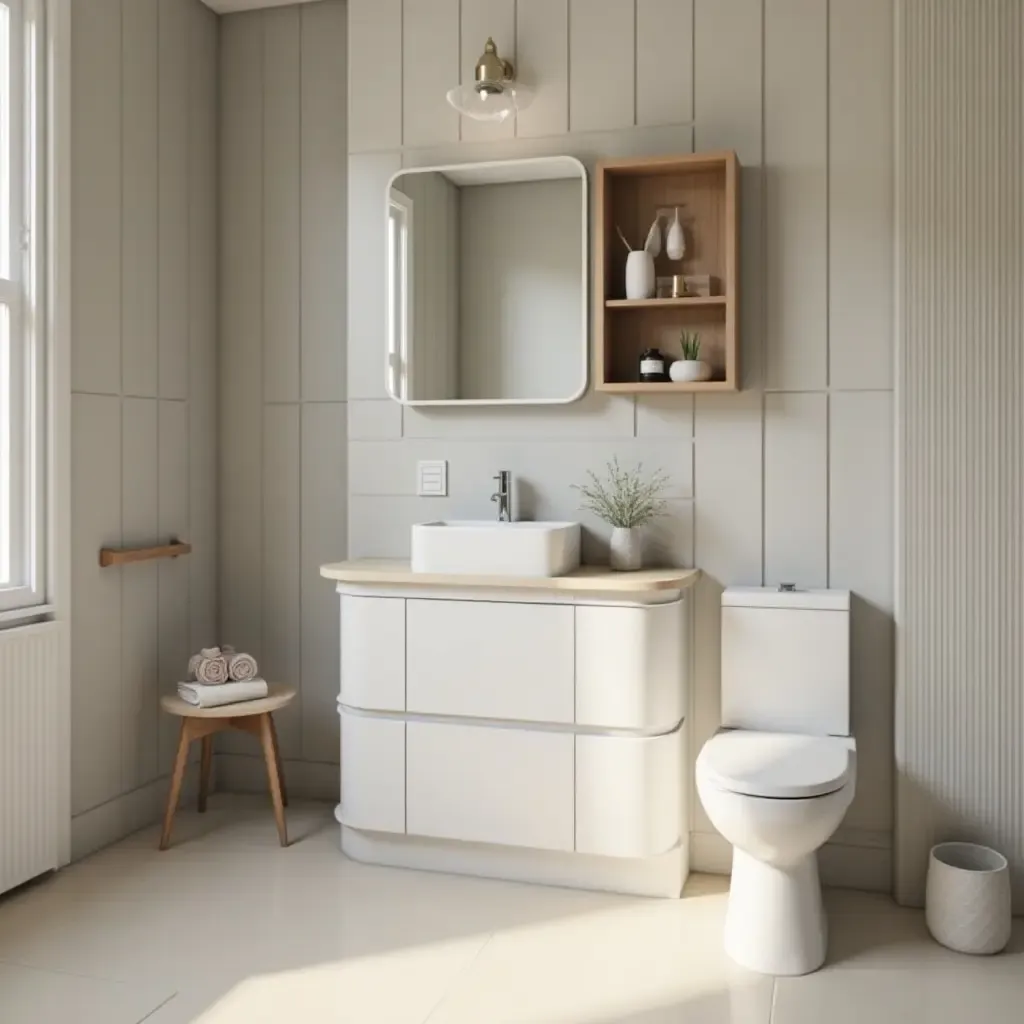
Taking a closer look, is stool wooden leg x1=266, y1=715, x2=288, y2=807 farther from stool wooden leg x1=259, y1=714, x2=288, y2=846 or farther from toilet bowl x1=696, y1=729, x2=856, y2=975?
toilet bowl x1=696, y1=729, x2=856, y2=975

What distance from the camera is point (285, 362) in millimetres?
3650

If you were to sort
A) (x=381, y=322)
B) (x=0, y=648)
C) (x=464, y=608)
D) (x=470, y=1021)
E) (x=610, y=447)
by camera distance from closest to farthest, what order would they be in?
(x=470, y=1021) < (x=0, y=648) < (x=464, y=608) < (x=610, y=447) < (x=381, y=322)

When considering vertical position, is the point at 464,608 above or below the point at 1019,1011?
above

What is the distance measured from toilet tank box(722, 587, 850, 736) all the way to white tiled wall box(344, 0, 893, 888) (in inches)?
5.9

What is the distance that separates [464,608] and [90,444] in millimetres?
1188

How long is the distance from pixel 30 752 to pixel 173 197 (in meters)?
1.77

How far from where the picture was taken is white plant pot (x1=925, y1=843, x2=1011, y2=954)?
2506mm

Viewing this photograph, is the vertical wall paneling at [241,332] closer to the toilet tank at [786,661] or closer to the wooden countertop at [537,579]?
the wooden countertop at [537,579]

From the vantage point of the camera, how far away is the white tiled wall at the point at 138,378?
308 centimetres

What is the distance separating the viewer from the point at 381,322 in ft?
10.9

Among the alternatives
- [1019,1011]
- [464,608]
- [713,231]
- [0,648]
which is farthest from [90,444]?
[1019,1011]

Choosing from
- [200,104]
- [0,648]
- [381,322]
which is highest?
[200,104]

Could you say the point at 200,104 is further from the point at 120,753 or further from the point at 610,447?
the point at 120,753

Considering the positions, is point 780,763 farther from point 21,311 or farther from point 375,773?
point 21,311
